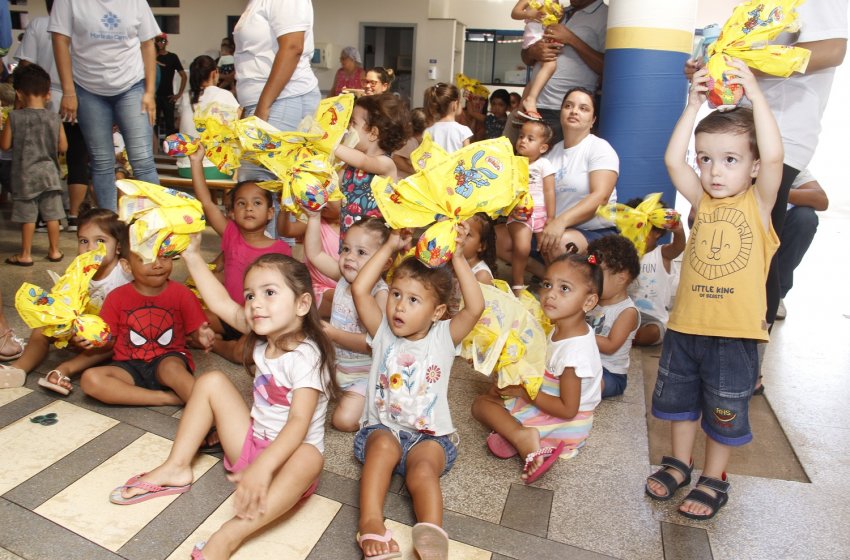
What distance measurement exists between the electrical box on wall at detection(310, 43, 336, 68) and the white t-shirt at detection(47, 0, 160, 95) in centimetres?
847

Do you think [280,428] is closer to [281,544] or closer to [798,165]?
[281,544]

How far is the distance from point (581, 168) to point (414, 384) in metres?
1.85

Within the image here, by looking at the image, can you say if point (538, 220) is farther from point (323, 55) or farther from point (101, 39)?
point (323, 55)

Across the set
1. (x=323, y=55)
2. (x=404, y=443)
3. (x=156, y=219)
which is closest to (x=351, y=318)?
(x=404, y=443)

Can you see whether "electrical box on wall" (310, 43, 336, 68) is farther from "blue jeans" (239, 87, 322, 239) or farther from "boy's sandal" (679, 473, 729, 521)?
"boy's sandal" (679, 473, 729, 521)

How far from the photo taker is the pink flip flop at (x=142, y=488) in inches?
76.7

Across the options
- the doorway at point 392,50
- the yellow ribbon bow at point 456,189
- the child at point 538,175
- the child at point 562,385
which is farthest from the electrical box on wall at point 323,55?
the yellow ribbon bow at point 456,189

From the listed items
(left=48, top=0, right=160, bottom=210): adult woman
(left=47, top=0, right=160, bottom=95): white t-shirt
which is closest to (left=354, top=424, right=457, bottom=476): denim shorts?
(left=48, top=0, right=160, bottom=210): adult woman

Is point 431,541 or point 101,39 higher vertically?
point 101,39

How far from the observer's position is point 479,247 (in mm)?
3172

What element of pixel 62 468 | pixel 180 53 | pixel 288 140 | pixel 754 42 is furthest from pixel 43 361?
pixel 180 53

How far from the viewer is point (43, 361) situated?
285 centimetres

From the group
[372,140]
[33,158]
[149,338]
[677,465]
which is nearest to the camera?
[677,465]

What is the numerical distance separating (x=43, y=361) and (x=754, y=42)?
281cm
